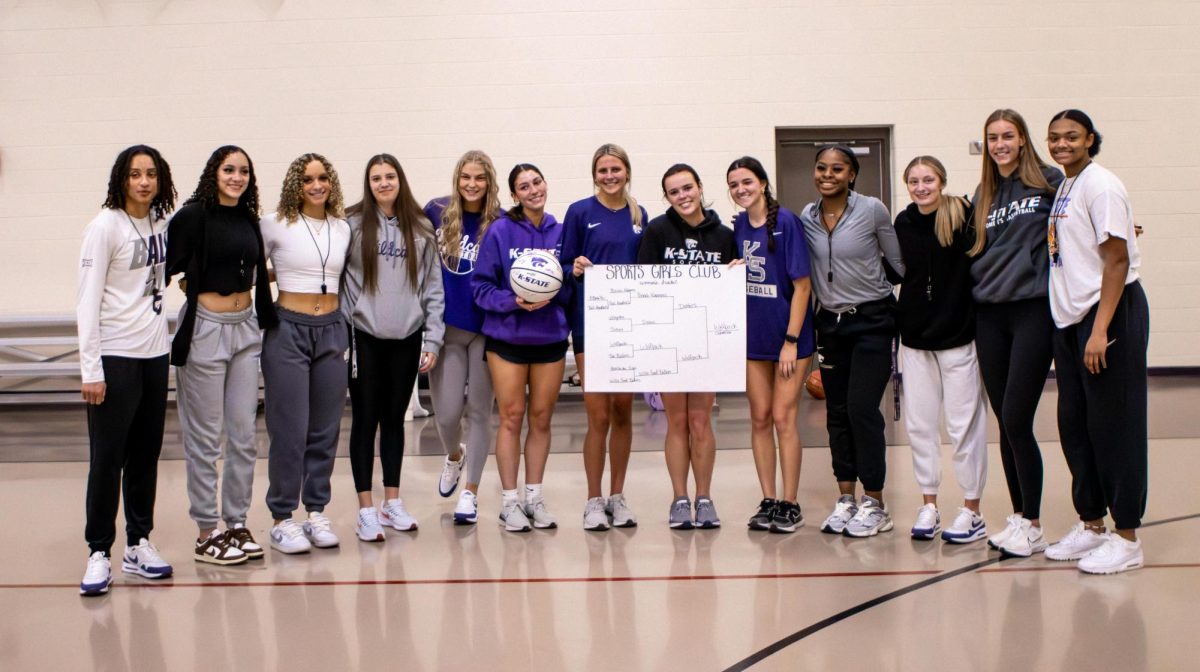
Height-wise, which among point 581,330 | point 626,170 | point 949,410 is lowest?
point 949,410

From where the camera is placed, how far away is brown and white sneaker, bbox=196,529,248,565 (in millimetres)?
3625

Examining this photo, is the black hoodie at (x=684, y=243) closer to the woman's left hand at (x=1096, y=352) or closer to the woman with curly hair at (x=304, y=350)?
the woman with curly hair at (x=304, y=350)

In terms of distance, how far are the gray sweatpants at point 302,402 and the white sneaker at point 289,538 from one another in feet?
0.13

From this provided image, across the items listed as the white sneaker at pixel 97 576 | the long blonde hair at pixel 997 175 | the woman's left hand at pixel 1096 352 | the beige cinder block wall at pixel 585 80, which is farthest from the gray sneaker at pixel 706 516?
the beige cinder block wall at pixel 585 80

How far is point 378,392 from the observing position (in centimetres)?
399

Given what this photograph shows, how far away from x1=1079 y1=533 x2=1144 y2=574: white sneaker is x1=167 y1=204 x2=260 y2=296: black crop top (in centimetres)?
306

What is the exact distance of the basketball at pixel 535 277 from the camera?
3795 millimetres

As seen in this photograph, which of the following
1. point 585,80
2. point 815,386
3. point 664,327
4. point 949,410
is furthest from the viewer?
point 585,80

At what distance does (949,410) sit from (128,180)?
302 centimetres

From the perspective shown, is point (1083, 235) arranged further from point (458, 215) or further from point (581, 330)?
point (458, 215)

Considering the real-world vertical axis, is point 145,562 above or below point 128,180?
below

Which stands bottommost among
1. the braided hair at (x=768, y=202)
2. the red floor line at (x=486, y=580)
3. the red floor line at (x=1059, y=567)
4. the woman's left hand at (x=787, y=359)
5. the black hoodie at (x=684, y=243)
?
the red floor line at (x=1059, y=567)

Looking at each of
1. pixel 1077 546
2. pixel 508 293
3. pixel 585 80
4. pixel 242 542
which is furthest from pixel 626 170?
pixel 585 80

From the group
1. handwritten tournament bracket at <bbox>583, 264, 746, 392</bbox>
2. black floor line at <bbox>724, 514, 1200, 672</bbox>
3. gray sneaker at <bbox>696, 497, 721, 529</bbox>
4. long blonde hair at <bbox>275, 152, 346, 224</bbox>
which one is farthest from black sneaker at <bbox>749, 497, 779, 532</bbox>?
long blonde hair at <bbox>275, 152, 346, 224</bbox>
